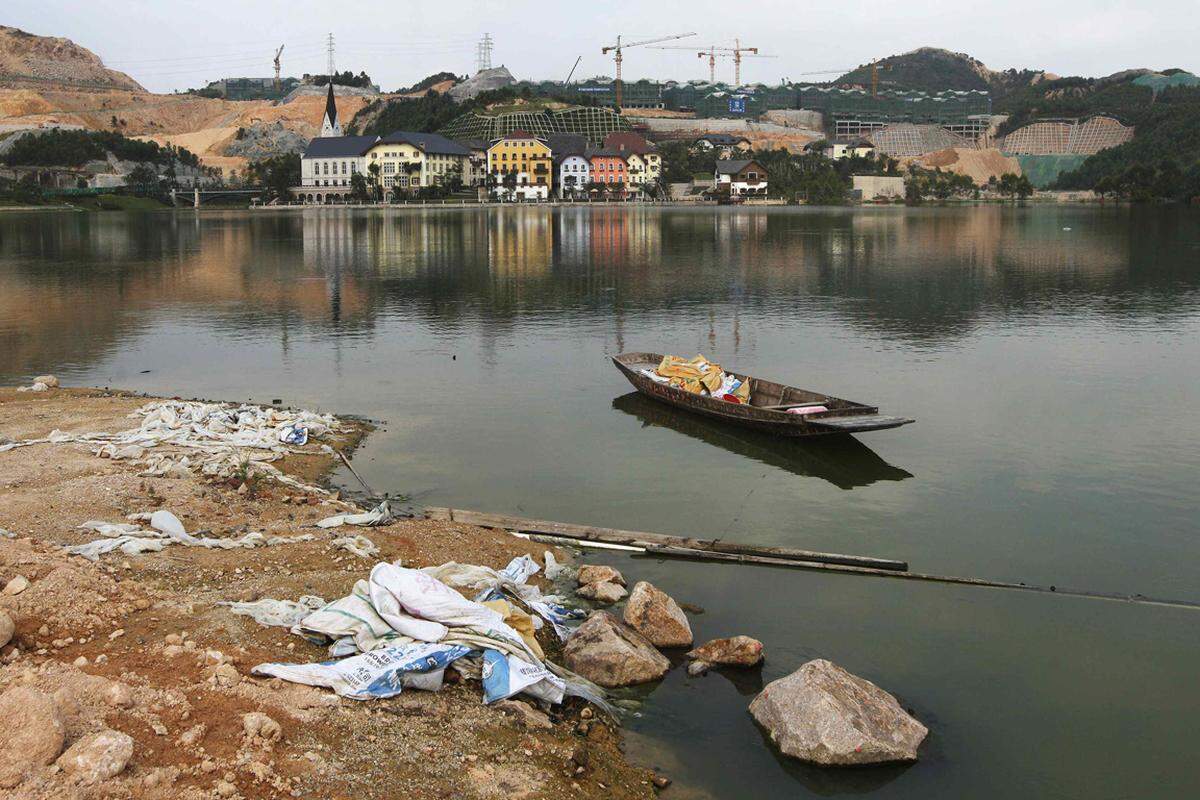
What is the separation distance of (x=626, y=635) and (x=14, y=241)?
9518 cm

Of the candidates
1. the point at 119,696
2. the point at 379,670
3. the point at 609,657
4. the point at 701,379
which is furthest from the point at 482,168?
the point at 119,696

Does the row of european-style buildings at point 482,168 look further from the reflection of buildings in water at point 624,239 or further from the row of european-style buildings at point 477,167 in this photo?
the reflection of buildings in water at point 624,239

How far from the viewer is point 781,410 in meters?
24.4

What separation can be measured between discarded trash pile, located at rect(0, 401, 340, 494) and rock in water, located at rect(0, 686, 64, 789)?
34.4 feet

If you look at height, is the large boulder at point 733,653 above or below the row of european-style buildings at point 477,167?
below

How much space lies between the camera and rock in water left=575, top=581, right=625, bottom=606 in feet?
50.0

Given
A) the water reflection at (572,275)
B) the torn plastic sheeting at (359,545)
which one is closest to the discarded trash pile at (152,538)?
the torn plastic sheeting at (359,545)

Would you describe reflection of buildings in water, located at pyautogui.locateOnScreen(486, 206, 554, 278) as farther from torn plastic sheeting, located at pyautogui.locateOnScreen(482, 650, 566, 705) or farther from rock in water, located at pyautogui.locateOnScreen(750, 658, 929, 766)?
rock in water, located at pyautogui.locateOnScreen(750, 658, 929, 766)

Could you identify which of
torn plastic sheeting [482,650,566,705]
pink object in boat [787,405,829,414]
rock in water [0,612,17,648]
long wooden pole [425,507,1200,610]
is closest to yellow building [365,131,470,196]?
pink object in boat [787,405,829,414]

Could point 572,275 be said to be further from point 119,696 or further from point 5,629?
point 119,696

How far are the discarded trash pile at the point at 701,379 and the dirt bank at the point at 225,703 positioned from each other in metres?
12.8

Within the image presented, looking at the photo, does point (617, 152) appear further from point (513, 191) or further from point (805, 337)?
point (805, 337)

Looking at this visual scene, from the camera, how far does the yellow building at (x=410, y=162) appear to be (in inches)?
7249

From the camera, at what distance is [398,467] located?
2259 cm
